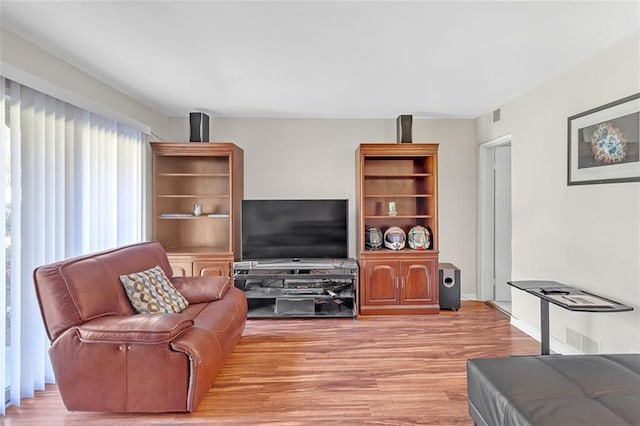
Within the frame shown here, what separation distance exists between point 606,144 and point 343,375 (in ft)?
8.52

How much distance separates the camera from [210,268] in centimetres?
418

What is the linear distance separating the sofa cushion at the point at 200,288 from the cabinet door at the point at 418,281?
83.4 inches

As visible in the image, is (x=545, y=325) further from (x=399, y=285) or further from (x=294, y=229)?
(x=294, y=229)

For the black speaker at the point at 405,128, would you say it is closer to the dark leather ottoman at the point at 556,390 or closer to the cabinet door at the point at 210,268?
the cabinet door at the point at 210,268

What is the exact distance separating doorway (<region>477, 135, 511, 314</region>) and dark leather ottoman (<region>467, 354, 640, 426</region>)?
2839 millimetres

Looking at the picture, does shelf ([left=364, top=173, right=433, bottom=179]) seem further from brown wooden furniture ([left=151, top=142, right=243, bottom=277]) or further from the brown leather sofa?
the brown leather sofa

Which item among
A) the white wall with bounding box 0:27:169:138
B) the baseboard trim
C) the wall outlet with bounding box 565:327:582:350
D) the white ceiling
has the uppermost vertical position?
the white ceiling

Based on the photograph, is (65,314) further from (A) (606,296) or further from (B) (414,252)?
(A) (606,296)

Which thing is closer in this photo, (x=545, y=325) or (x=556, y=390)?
(x=556, y=390)

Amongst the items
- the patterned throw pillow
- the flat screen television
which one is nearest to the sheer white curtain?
the patterned throw pillow

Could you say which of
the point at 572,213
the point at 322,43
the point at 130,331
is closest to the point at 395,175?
the point at 572,213

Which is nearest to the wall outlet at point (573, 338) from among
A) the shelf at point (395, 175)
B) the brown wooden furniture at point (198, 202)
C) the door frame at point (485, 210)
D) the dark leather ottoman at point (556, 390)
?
the dark leather ottoman at point (556, 390)

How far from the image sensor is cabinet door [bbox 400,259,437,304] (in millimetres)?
4289

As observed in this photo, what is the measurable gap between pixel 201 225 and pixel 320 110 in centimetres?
215
